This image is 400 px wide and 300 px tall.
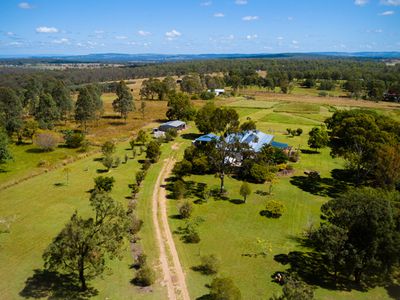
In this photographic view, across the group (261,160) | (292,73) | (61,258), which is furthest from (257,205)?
(292,73)

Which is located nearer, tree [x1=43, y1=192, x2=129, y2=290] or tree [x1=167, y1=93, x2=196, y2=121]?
tree [x1=43, y1=192, x2=129, y2=290]

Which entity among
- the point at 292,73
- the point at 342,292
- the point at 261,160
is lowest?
the point at 342,292

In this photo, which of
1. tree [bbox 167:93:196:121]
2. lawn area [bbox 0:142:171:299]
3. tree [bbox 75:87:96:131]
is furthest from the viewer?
tree [bbox 167:93:196:121]

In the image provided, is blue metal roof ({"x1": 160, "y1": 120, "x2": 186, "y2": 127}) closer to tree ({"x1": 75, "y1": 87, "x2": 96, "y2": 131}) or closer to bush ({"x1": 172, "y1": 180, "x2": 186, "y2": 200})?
tree ({"x1": 75, "y1": 87, "x2": 96, "y2": 131})

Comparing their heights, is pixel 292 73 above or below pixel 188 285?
above

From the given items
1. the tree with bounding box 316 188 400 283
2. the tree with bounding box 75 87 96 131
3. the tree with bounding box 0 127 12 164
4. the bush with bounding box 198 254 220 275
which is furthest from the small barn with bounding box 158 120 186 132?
the tree with bounding box 316 188 400 283

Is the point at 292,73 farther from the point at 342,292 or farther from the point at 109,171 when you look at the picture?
the point at 342,292
